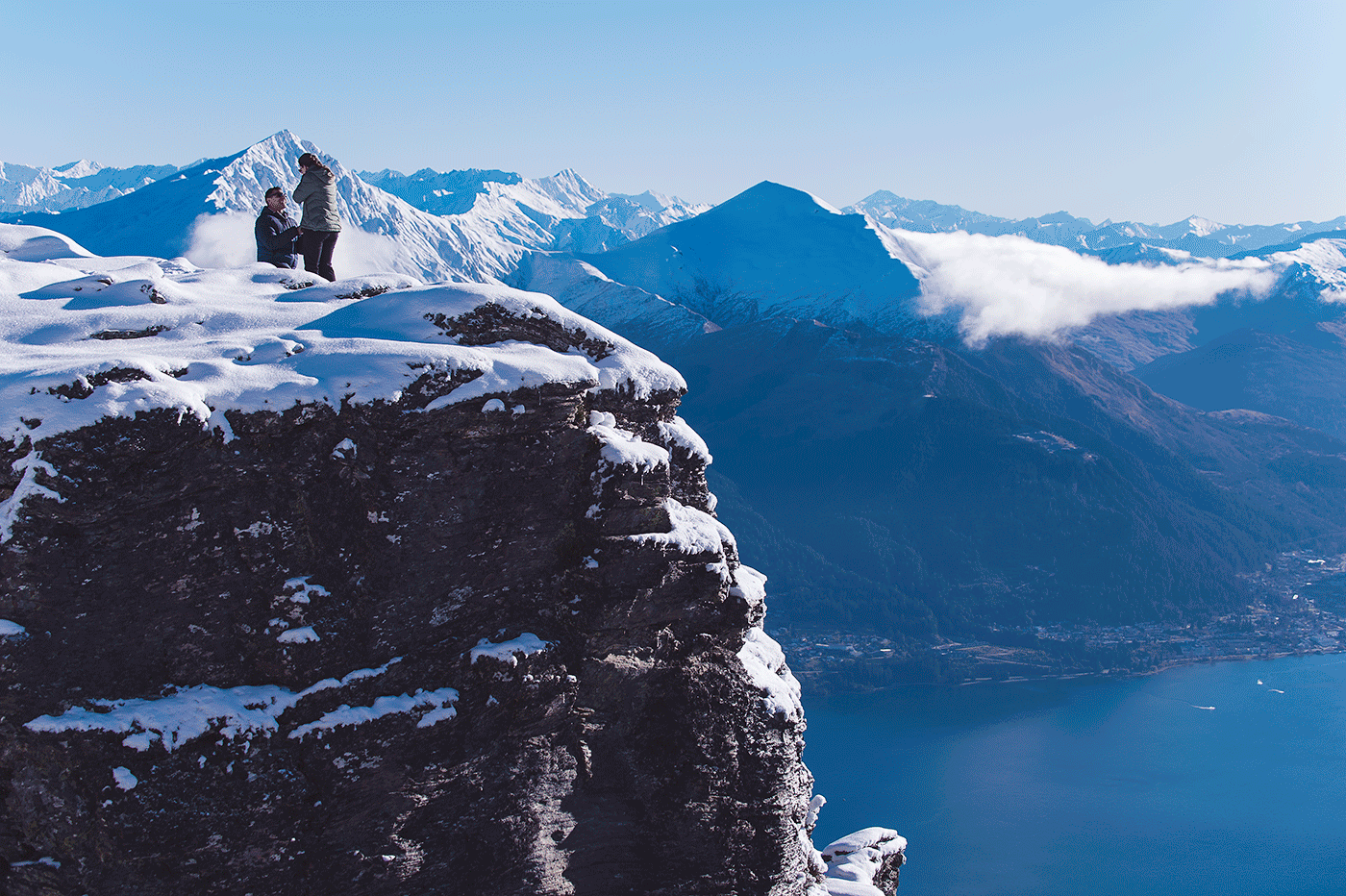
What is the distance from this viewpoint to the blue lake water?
9706 centimetres

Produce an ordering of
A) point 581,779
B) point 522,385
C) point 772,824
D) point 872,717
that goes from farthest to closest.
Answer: point 872,717
point 772,824
point 581,779
point 522,385

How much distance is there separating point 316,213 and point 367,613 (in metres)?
12.0

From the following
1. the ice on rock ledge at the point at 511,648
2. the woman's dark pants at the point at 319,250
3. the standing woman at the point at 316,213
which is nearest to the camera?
the ice on rock ledge at the point at 511,648

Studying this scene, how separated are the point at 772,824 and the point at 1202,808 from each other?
120068mm

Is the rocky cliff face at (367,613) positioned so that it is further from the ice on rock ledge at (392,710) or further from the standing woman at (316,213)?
the standing woman at (316,213)

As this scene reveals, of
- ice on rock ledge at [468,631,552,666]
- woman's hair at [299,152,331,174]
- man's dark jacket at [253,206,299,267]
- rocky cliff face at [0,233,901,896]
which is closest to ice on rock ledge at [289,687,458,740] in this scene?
rocky cliff face at [0,233,901,896]

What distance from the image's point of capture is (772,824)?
17.8m

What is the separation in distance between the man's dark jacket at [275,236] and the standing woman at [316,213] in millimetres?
477

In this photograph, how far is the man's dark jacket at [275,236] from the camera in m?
23.2

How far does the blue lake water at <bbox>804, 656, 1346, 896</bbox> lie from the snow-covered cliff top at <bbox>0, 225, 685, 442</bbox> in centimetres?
9490

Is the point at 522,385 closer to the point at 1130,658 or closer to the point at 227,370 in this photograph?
the point at 227,370

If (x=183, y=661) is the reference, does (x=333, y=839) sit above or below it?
below

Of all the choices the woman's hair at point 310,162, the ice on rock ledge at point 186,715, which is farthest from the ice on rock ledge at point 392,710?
the woman's hair at point 310,162

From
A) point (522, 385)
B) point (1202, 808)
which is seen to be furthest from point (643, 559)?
point (1202, 808)
